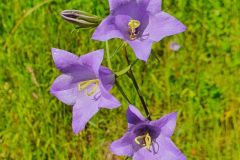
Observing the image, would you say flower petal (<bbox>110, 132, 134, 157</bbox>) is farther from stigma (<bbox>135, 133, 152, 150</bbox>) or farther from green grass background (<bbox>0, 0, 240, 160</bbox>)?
green grass background (<bbox>0, 0, 240, 160</bbox>)

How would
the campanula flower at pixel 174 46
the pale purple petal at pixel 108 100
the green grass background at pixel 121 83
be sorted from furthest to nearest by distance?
the campanula flower at pixel 174 46
the green grass background at pixel 121 83
the pale purple petal at pixel 108 100

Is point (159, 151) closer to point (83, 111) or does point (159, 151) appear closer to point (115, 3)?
point (83, 111)

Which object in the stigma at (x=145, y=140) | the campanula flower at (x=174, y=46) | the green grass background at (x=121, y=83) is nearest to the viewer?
the stigma at (x=145, y=140)

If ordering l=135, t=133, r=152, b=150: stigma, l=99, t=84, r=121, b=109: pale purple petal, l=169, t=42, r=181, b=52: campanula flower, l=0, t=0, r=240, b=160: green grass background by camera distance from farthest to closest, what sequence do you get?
l=169, t=42, r=181, b=52: campanula flower → l=0, t=0, r=240, b=160: green grass background → l=135, t=133, r=152, b=150: stigma → l=99, t=84, r=121, b=109: pale purple petal

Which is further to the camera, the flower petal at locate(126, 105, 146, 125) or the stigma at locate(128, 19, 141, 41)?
the stigma at locate(128, 19, 141, 41)

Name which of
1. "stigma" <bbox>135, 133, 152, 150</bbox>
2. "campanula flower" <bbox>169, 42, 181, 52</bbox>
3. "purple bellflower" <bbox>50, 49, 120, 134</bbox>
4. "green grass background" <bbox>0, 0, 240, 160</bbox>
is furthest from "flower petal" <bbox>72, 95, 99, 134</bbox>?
"campanula flower" <bbox>169, 42, 181, 52</bbox>

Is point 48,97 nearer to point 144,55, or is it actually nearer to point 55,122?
point 55,122

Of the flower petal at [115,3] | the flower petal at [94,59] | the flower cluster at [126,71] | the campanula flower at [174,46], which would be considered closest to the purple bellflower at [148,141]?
Answer: the flower cluster at [126,71]

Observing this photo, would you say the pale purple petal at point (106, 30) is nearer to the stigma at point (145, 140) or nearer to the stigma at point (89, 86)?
the stigma at point (89, 86)
